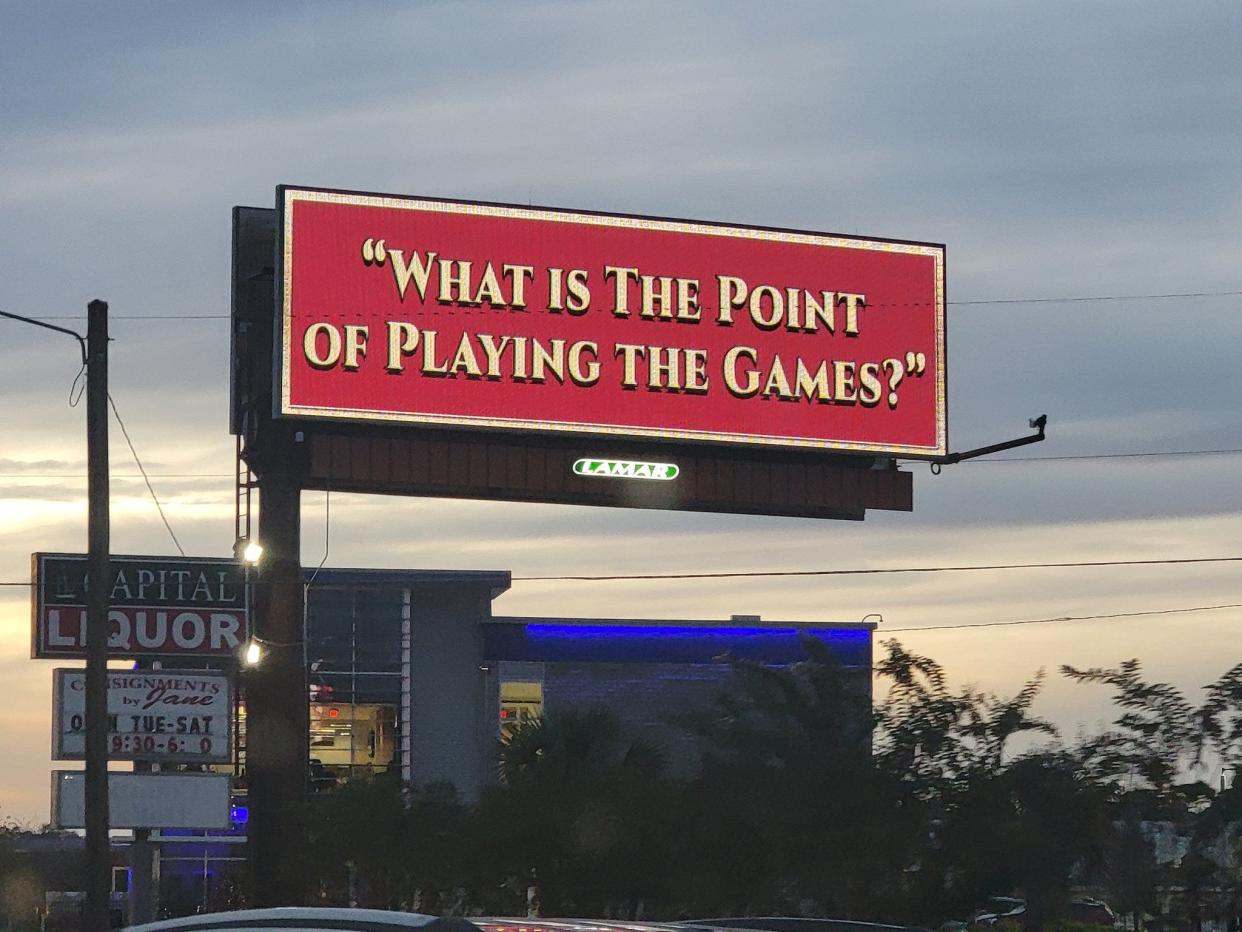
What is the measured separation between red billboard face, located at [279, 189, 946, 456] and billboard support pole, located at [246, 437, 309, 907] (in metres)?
1.65

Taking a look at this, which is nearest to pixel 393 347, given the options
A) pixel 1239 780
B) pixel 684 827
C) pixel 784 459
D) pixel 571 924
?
pixel 784 459

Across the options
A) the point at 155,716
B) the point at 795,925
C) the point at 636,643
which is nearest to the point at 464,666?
the point at 636,643

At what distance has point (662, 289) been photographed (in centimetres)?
3581

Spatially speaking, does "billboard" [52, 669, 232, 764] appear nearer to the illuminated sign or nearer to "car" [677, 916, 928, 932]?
the illuminated sign

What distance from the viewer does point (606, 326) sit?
35.4 meters

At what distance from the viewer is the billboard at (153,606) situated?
35.8m

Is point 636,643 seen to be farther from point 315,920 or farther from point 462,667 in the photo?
point 315,920

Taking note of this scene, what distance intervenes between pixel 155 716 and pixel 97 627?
28.1ft

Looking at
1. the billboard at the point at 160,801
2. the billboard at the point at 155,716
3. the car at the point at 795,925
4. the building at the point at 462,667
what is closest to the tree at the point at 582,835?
the billboard at the point at 160,801

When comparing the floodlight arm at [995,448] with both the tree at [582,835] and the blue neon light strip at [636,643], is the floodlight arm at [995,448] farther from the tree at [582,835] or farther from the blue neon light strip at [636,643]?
the blue neon light strip at [636,643]

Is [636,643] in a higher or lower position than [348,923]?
higher

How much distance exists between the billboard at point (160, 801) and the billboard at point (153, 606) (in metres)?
4.14

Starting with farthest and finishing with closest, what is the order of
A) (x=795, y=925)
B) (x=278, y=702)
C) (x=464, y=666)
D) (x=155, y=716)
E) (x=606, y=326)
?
1. (x=464, y=666)
2. (x=606, y=326)
3. (x=155, y=716)
4. (x=278, y=702)
5. (x=795, y=925)

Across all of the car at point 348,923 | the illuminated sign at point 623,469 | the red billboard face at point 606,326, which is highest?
the red billboard face at point 606,326
